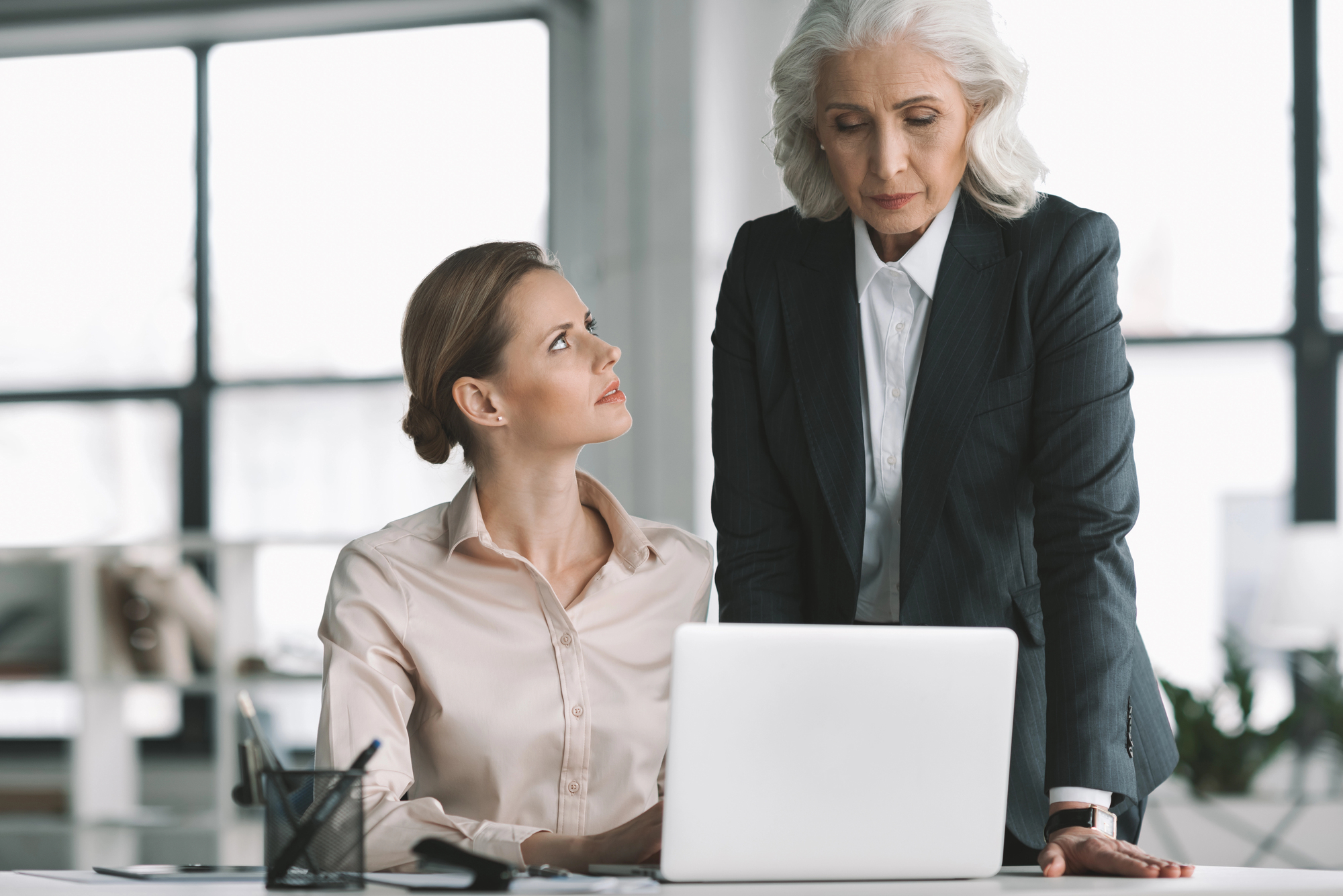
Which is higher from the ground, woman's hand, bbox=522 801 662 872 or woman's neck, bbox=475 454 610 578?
woman's neck, bbox=475 454 610 578

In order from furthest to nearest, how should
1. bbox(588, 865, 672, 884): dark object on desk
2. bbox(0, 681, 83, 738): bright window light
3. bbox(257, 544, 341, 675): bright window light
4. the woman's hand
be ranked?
bbox(0, 681, 83, 738): bright window light → bbox(257, 544, 341, 675): bright window light → the woman's hand → bbox(588, 865, 672, 884): dark object on desk

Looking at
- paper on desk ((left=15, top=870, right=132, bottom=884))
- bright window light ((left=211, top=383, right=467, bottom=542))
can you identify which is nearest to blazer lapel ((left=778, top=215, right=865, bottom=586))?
paper on desk ((left=15, top=870, right=132, bottom=884))

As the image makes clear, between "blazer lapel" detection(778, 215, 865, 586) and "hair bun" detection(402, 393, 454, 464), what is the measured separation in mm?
517

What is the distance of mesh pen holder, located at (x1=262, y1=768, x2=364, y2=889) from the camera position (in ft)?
3.41

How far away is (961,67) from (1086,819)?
2.78 feet

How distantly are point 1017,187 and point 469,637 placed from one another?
2.86ft

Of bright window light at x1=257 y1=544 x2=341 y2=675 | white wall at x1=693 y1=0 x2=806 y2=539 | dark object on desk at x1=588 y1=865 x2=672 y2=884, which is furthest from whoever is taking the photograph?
bright window light at x1=257 y1=544 x2=341 y2=675

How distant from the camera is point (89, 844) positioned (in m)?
3.88

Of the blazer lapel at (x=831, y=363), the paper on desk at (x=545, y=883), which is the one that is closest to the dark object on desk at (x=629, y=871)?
the paper on desk at (x=545, y=883)

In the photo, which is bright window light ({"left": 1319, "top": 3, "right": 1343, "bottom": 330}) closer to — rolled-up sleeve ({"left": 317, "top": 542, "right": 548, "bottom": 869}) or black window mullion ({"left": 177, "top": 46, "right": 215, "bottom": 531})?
rolled-up sleeve ({"left": 317, "top": 542, "right": 548, "bottom": 869})

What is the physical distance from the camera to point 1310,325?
4004 millimetres

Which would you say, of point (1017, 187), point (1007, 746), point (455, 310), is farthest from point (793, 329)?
point (1007, 746)

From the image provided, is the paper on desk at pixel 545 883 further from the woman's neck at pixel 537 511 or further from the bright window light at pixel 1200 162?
the bright window light at pixel 1200 162

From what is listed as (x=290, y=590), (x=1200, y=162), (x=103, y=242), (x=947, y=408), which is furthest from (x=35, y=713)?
(x=1200, y=162)
